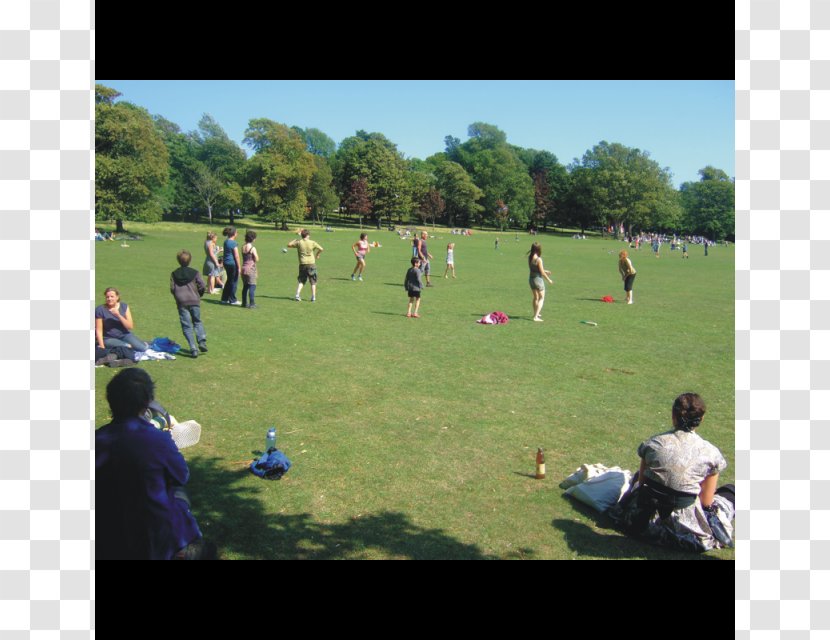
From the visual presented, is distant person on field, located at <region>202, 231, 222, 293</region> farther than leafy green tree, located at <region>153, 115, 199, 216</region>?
No

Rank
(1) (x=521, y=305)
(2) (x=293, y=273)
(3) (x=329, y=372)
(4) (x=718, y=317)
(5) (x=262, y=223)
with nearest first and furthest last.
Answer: (3) (x=329, y=372) → (4) (x=718, y=317) → (1) (x=521, y=305) → (2) (x=293, y=273) → (5) (x=262, y=223)

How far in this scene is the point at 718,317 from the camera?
18.4 meters

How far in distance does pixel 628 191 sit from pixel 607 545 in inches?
4246

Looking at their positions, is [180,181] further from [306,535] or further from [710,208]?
[710,208]

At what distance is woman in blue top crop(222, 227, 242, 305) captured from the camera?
16.6m

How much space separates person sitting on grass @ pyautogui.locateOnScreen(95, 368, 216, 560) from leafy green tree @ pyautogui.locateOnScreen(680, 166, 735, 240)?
383 ft

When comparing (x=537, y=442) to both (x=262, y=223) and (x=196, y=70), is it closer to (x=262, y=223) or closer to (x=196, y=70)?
(x=196, y=70)

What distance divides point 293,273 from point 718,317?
1745cm

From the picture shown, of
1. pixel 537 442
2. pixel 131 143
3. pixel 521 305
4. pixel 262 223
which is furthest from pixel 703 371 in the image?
pixel 262 223

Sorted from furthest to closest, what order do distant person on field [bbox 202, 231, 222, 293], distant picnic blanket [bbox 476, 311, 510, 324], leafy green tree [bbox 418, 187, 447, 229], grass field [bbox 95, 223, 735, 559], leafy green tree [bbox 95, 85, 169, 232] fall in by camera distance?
leafy green tree [bbox 418, 187, 447, 229] < leafy green tree [bbox 95, 85, 169, 232] < distant person on field [bbox 202, 231, 222, 293] < distant picnic blanket [bbox 476, 311, 510, 324] < grass field [bbox 95, 223, 735, 559]

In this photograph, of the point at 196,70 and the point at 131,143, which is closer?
the point at 196,70

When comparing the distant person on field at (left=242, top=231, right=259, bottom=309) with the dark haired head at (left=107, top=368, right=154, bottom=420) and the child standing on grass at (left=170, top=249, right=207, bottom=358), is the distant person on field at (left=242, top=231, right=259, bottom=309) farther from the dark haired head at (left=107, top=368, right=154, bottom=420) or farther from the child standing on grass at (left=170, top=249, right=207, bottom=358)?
the dark haired head at (left=107, top=368, right=154, bottom=420)

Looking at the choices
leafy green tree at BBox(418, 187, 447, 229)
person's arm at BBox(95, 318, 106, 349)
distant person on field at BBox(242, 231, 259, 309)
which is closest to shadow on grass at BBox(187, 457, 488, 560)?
person's arm at BBox(95, 318, 106, 349)

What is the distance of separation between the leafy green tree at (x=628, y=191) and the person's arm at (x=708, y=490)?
345ft
